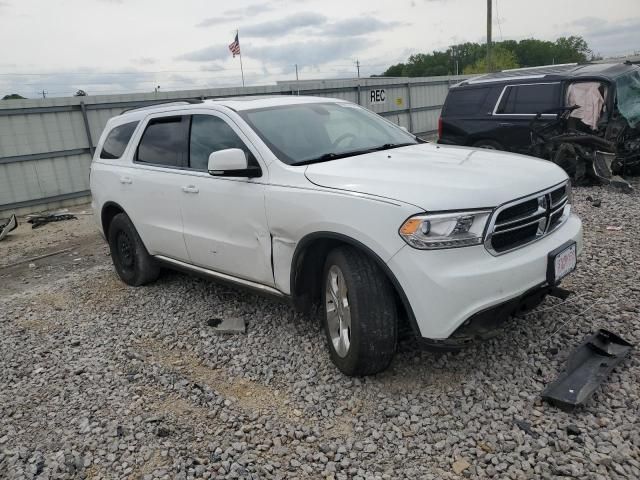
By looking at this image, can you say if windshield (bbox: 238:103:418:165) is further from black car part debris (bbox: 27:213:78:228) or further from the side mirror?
black car part debris (bbox: 27:213:78:228)

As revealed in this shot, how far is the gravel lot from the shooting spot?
2.65 metres

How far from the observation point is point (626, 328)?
3652 mm

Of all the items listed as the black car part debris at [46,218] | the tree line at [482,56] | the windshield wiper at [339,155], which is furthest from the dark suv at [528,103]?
the tree line at [482,56]

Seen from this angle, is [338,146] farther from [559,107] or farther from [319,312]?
[559,107]

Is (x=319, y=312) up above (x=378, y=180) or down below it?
below

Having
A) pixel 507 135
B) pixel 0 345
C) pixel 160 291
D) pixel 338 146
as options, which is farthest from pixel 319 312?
pixel 507 135

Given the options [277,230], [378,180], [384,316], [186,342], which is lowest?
[186,342]

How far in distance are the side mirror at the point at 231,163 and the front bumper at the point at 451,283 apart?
4.31 ft

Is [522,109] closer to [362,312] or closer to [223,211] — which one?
[223,211]

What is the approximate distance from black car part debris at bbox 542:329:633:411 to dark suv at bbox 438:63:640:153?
5.61 metres

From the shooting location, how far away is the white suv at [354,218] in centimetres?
279

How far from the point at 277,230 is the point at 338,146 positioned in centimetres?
82

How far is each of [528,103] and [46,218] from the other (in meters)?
8.82

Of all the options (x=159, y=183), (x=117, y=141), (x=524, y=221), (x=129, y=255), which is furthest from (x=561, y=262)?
(x=117, y=141)
